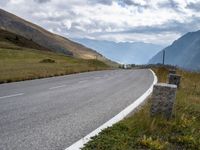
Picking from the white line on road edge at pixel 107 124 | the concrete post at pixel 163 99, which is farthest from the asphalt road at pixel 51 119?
the concrete post at pixel 163 99

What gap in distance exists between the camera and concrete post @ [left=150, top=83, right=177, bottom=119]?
8.99 meters

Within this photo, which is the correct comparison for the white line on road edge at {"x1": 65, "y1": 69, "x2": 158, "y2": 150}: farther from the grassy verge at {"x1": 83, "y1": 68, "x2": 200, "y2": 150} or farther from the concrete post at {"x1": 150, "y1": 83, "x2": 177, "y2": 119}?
the concrete post at {"x1": 150, "y1": 83, "x2": 177, "y2": 119}

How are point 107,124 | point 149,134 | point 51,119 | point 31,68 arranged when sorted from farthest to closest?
1. point 31,68
2. point 51,119
3. point 107,124
4. point 149,134

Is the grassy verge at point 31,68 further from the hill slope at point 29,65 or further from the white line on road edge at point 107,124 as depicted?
the white line on road edge at point 107,124

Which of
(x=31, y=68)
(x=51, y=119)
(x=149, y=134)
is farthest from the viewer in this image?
(x=31, y=68)

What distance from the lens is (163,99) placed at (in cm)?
905

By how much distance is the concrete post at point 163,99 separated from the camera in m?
8.99

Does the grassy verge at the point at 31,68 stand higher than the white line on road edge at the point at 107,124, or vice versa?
the grassy verge at the point at 31,68

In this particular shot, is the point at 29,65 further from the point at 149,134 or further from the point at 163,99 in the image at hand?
the point at 149,134

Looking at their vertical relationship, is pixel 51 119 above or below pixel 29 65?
below

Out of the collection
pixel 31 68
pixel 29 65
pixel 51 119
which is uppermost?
pixel 29 65

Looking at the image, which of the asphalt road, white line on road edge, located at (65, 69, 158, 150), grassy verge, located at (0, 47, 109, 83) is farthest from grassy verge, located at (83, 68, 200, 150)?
grassy verge, located at (0, 47, 109, 83)

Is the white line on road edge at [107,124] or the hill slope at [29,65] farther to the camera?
the hill slope at [29,65]

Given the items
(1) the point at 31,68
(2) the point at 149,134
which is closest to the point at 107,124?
(2) the point at 149,134
